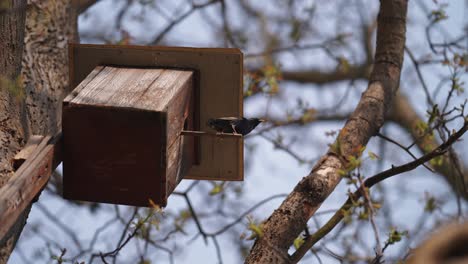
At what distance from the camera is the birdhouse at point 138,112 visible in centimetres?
285

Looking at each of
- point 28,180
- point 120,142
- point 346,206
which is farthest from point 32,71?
point 346,206

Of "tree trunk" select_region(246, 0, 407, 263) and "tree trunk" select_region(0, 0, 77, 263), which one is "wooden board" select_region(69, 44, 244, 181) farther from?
"tree trunk" select_region(246, 0, 407, 263)

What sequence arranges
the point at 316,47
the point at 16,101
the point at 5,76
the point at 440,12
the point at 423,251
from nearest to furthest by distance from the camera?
the point at 423,251 → the point at 5,76 → the point at 16,101 → the point at 440,12 → the point at 316,47

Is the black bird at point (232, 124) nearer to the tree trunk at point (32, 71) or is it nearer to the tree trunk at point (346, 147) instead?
the tree trunk at point (346, 147)

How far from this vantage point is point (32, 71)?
3.37m

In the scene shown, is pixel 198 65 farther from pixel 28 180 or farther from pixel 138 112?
pixel 28 180

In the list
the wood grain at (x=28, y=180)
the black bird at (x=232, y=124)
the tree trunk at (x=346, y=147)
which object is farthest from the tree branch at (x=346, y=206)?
the wood grain at (x=28, y=180)

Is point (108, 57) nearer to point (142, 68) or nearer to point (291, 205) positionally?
point (142, 68)

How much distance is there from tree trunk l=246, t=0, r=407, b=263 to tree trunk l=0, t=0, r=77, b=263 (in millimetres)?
1033

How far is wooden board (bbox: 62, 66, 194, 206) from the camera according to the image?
2828 millimetres

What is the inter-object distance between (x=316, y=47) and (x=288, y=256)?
2.78 m

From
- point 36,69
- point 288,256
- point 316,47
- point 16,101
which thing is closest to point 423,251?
point 288,256

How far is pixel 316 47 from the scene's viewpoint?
5.27 m

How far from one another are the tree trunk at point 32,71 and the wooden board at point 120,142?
0.21 m
